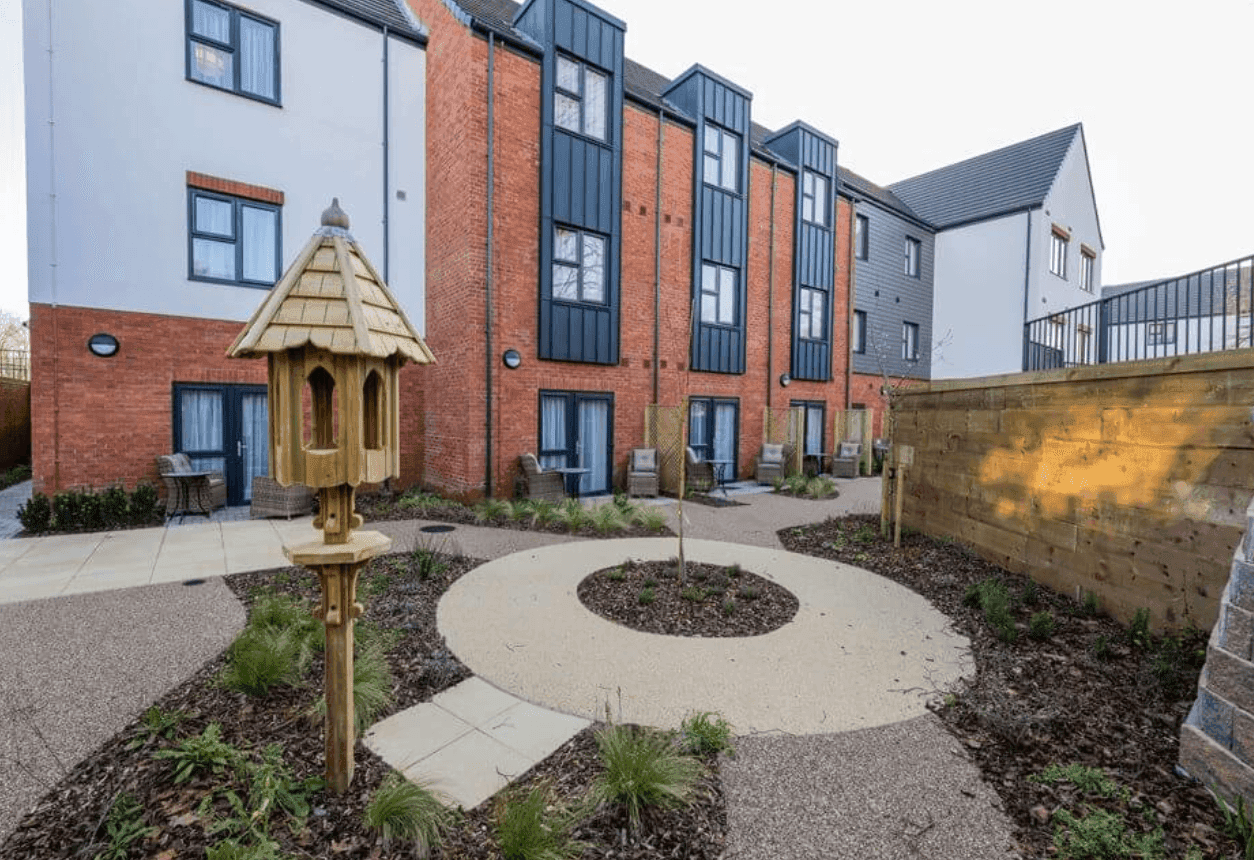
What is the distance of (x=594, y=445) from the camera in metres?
12.0

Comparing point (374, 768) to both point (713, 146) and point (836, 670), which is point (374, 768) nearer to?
point (836, 670)

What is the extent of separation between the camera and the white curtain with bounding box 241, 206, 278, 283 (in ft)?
31.5

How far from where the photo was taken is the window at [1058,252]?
1956 cm

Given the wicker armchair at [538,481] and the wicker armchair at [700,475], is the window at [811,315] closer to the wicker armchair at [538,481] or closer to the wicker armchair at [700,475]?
the wicker armchair at [700,475]

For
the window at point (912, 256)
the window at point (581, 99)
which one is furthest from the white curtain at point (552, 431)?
the window at point (912, 256)

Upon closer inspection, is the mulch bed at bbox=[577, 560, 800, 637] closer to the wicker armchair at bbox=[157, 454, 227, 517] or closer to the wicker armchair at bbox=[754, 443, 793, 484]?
the wicker armchair at bbox=[157, 454, 227, 517]

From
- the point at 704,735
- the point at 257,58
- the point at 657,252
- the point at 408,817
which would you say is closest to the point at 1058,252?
the point at 657,252

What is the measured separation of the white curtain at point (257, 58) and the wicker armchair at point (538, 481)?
788 cm

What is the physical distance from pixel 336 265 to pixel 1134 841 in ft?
13.5

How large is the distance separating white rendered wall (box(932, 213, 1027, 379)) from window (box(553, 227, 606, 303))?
44.0ft

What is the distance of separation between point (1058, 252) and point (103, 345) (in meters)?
26.8

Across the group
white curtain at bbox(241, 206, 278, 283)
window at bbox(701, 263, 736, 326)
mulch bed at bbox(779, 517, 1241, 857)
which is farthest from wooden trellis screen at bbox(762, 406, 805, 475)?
white curtain at bbox(241, 206, 278, 283)

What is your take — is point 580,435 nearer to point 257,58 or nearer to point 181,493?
point 181,493

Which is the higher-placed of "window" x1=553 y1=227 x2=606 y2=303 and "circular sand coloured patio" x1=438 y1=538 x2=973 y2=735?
"window" x1=553 y1=227 x2=606 y2=303
